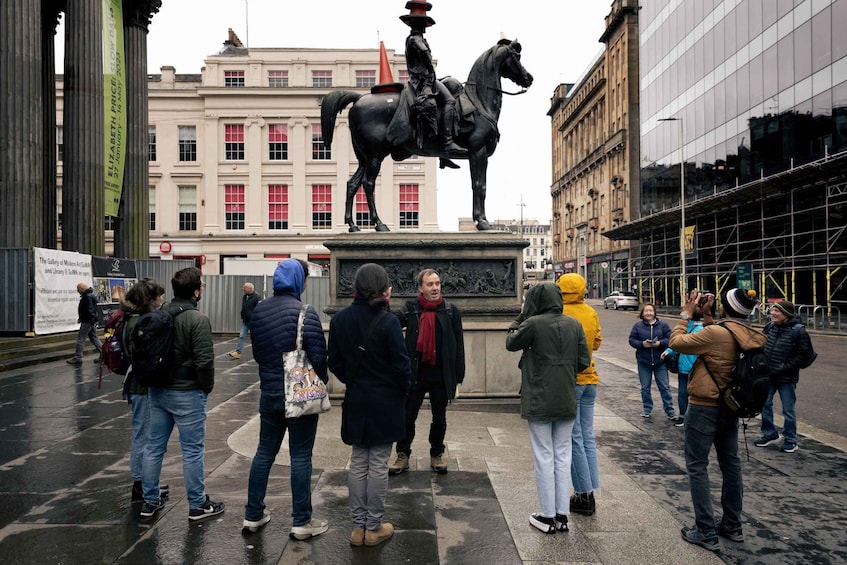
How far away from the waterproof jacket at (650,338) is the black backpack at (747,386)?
422cm

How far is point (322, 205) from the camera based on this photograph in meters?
40.9

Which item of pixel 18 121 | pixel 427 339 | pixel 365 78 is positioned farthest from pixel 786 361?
pixel 365 78

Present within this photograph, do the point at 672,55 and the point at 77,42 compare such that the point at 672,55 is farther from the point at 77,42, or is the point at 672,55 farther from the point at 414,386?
the point at 414,386

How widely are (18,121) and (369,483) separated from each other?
15.9 m

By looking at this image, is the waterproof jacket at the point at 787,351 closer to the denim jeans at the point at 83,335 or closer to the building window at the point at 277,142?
the denim jeans at the point at 83,335

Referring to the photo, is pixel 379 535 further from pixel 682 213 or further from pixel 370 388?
pixel 682 213

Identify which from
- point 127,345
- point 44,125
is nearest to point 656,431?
point 127,345

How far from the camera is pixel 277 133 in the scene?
4069 cm

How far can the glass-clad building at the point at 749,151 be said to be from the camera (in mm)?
24906

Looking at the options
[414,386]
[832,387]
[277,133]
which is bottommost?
[832,387]

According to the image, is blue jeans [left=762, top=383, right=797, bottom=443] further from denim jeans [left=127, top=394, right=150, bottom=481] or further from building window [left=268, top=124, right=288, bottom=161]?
building window [left=268, top=124, right=288, bottom=161]

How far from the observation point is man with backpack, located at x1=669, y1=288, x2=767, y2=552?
4.14 meters

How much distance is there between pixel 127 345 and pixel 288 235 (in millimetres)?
36395

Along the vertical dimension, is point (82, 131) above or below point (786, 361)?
above
